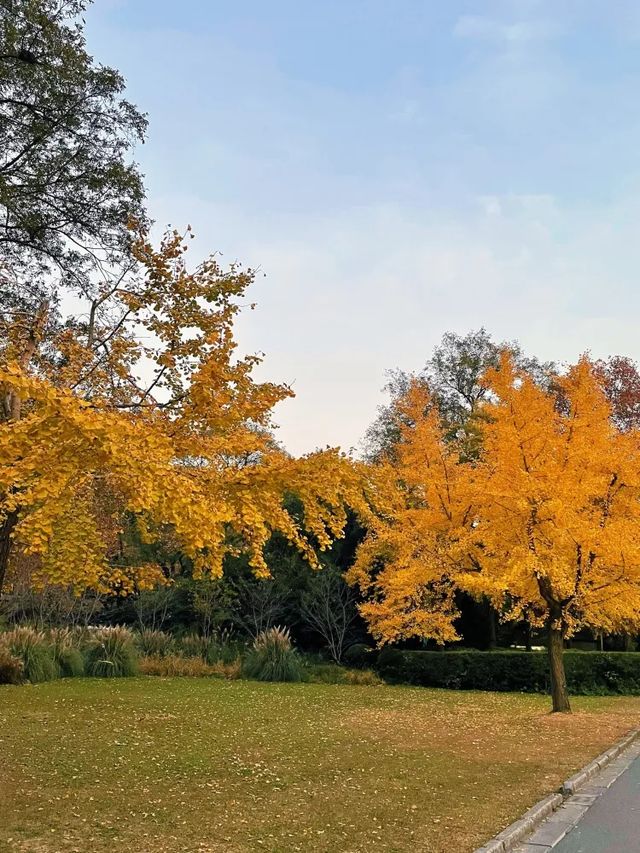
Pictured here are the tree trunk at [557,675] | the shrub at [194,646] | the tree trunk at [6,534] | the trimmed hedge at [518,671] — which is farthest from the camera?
the shrub at [194,646]

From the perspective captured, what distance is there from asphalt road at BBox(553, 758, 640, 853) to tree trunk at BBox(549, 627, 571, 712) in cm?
559

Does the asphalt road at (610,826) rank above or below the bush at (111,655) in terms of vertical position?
above

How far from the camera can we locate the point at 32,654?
15648 millimetres

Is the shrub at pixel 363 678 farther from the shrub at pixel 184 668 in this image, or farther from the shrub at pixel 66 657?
the shrub at pixel 66 657

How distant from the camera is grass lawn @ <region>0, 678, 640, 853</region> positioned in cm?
480

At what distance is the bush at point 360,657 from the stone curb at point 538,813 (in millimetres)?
13624

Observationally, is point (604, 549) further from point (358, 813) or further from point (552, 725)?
point (358, 813)

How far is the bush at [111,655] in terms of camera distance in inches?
669

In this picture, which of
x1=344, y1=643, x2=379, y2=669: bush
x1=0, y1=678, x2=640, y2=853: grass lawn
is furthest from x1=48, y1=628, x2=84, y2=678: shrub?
x1=344, y1=643, x2=379, y2=669: bush

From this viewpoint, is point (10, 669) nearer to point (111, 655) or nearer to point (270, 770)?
point (111, 655)

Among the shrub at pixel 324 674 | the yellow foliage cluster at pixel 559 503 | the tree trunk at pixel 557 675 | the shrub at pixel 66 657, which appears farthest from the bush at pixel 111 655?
the tree trunk at pixel 557 675

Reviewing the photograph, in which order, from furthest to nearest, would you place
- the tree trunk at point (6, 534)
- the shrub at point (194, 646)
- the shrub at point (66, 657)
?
the shrub at point (194, 646), the shrub at point (66, 657), the tree trunk at point (6, 534)

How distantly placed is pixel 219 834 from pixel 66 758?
347cm

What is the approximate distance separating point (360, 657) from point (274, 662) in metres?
→ 4.53
